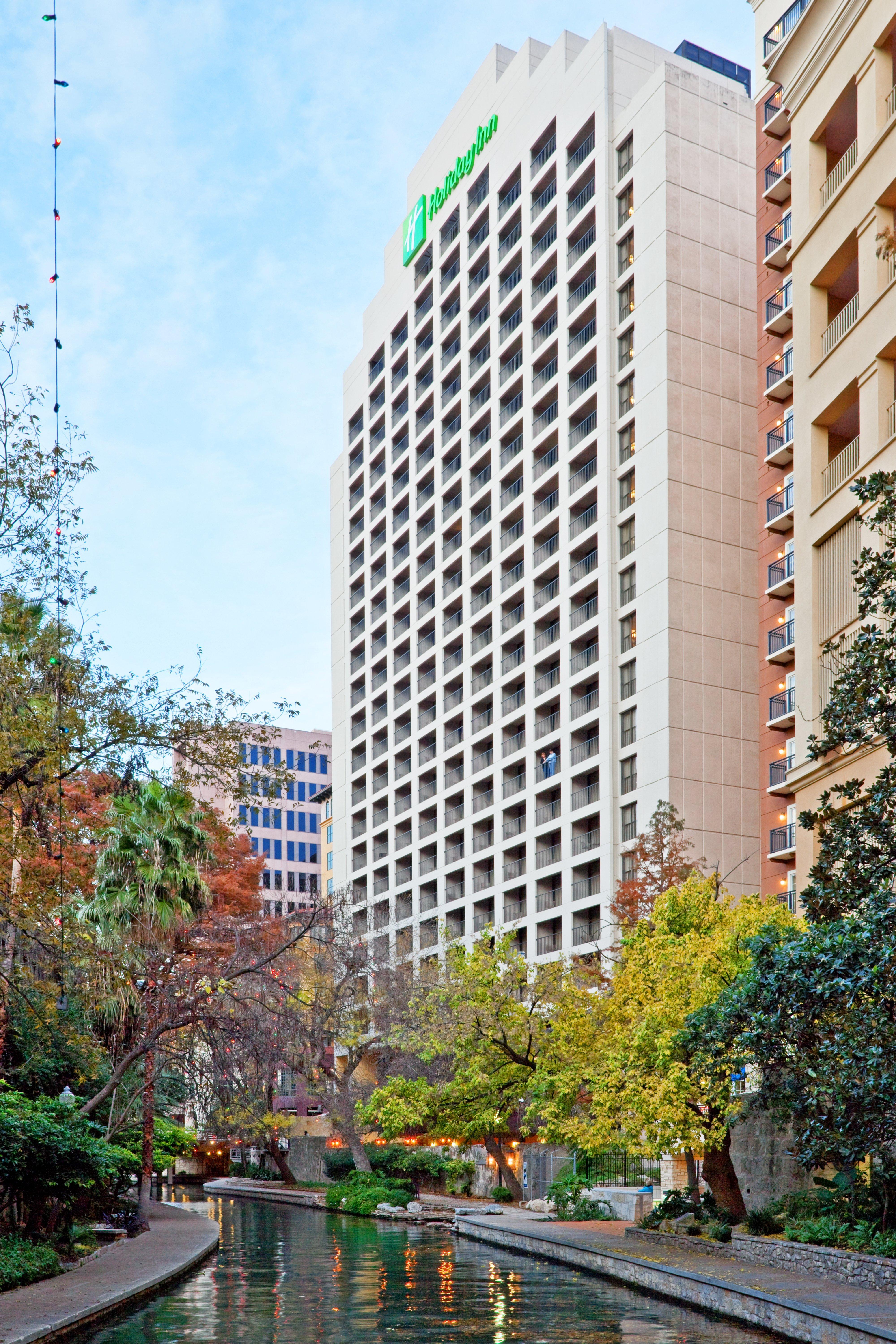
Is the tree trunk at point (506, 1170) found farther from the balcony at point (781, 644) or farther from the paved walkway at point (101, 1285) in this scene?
the balcony at point (781, 644)

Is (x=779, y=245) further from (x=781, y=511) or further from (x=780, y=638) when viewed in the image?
(x=780, y=638)

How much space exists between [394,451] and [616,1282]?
2844 inches

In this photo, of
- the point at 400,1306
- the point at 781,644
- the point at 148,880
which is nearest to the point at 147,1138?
the point at 148,880

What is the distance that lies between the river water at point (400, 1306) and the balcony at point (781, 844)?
74.6 ft

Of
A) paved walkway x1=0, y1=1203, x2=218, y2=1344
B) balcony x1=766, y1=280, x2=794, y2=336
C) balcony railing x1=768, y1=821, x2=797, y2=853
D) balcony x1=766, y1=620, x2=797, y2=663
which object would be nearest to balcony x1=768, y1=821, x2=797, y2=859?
balcony railing x1=768, y1=821, x2=797, y2=853

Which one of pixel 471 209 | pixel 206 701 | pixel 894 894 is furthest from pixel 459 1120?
pixel 471 209

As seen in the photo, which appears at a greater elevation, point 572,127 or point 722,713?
point 572,127

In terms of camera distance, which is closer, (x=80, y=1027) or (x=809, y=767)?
(x=809, y=767)

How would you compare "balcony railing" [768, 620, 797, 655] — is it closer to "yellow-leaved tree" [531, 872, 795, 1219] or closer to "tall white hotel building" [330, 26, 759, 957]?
"tall white hotel building" [330, 26, 759, 957]

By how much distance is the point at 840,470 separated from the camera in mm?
26016

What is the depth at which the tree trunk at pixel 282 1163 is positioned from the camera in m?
69.8

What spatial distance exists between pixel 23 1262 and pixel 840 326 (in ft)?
72.2

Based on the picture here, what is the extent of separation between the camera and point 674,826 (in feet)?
152

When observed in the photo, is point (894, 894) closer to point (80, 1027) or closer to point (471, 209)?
point (80, 1027)
